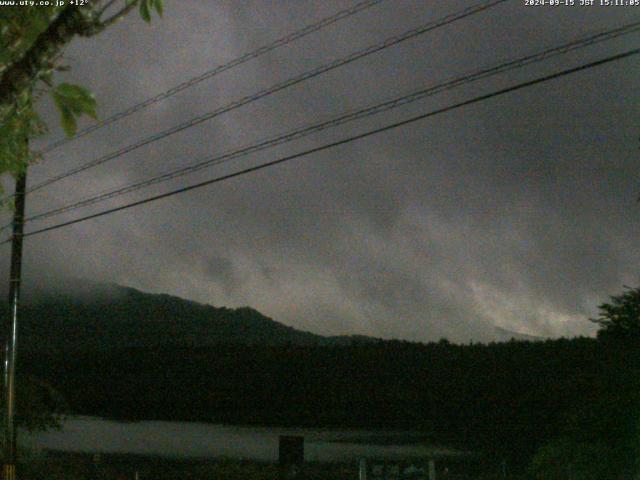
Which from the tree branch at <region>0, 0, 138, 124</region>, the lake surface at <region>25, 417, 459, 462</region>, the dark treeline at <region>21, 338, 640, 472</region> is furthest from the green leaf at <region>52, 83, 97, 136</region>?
the dark treeline at <region>21, 338, 640, 472</region>

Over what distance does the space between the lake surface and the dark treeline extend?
406cm

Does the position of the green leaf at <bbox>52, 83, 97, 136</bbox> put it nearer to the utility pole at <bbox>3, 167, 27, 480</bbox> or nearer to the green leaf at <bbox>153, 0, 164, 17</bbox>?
the green leaf at <bbox>153, 0, 164, 17</bbox>

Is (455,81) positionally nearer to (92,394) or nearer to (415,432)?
(415,432)

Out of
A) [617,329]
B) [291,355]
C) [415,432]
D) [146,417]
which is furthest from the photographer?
[291,355]

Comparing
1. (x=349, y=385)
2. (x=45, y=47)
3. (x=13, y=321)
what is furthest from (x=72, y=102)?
(x=349, y=385)

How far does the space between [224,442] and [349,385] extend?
33.1 metres

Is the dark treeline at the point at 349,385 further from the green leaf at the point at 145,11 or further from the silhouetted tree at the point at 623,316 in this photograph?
the green leaf at the point at 145,11

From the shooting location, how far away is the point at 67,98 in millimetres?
5535

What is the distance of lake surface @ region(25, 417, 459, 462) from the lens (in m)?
43.1

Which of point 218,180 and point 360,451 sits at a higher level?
point 218,180

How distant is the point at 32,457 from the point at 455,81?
18361 mm

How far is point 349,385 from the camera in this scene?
84.9 m

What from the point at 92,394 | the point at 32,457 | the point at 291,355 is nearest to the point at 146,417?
the point at 92,394

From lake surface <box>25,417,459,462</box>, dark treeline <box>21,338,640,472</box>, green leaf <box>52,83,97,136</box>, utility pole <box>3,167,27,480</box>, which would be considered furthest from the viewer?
dark treeline <box>21,338,640,472</box>
